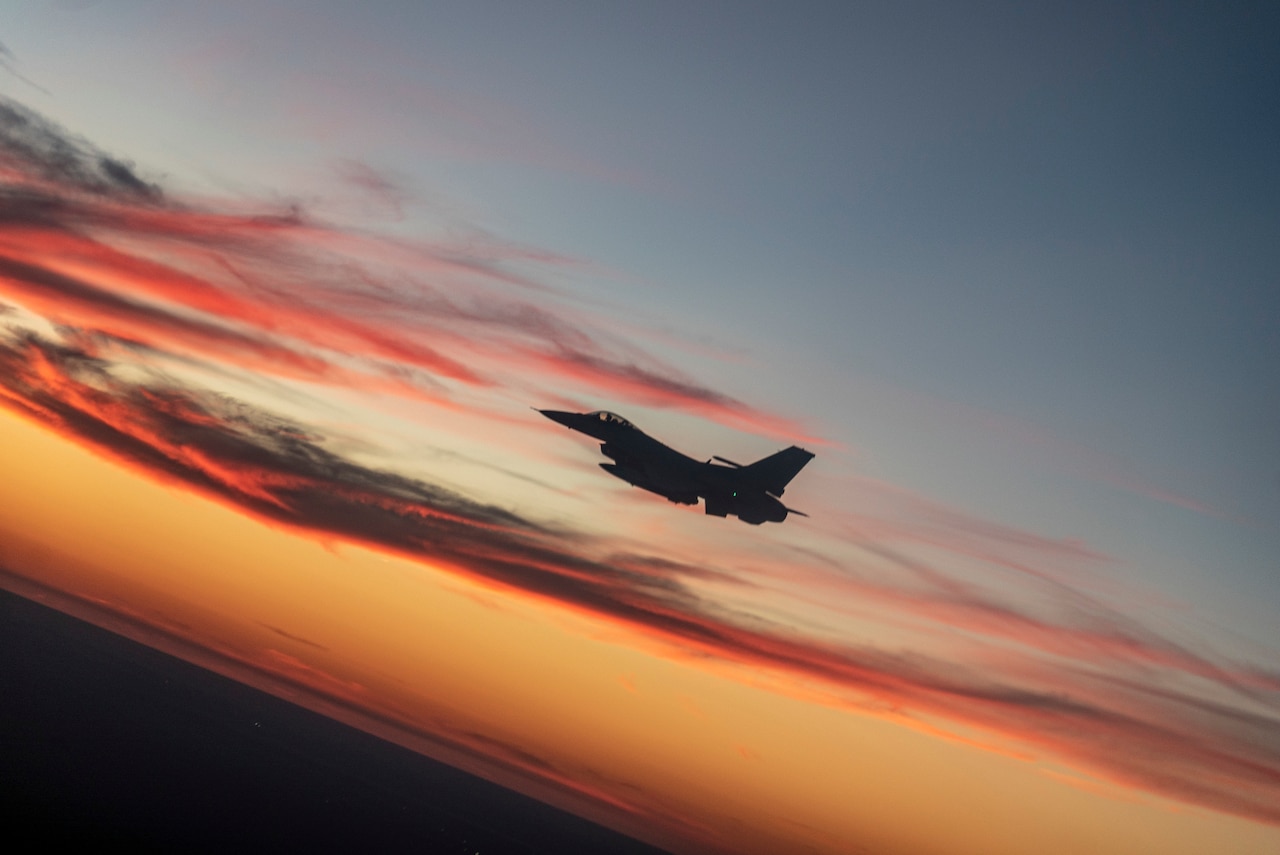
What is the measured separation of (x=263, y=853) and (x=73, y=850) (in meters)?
48.2

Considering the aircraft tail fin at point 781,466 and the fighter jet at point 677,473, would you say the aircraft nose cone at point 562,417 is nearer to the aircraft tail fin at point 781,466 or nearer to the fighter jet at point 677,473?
the fighter jet at point 677,473

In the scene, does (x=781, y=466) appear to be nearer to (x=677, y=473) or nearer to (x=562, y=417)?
(x=677, y=473)

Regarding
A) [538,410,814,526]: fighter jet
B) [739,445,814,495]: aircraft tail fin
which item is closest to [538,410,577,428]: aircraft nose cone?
[538,410,814,526]: fighter jet

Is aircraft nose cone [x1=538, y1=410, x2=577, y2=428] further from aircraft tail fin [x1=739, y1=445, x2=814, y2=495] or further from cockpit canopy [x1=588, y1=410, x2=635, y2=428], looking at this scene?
aircraft tail fin [x1=739, y1=445, x2=814, y2=495]

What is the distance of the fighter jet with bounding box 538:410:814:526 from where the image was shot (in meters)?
81.9

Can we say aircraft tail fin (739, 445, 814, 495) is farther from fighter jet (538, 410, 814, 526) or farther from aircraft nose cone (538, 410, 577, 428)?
aircraft nose cone (538, 410, 577, 428)

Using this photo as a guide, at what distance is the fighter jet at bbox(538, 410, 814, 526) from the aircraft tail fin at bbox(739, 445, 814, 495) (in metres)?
1.12

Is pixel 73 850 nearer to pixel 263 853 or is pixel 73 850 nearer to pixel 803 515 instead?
pixel 263 853

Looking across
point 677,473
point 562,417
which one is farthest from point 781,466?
point 562,417

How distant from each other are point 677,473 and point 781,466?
1280 centimetres

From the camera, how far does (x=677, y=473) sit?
271 ft

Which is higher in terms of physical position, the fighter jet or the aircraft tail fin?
the aircraft tail fin

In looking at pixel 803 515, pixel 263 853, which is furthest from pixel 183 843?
pixel 803 515

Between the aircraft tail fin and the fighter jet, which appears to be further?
the aircraft tail fin
